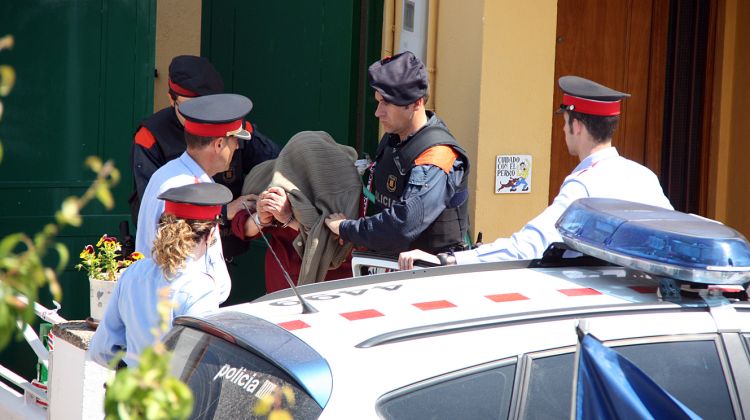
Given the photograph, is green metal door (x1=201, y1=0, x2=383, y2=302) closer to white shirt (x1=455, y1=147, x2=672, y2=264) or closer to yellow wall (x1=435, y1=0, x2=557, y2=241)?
yellow wall (x1=435, y1=0, x2=557, y2=241)

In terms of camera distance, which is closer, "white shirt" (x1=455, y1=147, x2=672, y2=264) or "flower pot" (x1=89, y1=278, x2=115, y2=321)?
"white shirt" (x1=455, y1=147, x2=672, y2=264)

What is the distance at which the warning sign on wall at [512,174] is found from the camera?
6.30m

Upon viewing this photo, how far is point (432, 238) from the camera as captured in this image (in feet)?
15.5

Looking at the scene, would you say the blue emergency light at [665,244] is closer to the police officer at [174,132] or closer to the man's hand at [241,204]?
the man's hand at [241,204]

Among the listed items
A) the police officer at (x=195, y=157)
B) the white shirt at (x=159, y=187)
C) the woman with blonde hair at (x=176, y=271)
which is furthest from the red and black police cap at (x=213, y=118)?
the woman with blonde hair at (x=176, y=271)

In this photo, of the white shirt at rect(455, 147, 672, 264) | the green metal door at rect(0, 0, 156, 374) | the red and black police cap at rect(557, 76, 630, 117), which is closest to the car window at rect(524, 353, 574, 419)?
the white shirt at rect(455, 147, 672, 264)

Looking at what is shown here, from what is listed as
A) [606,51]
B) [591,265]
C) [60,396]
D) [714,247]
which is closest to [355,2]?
[606,51]

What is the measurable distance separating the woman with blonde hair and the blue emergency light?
51.8 inches

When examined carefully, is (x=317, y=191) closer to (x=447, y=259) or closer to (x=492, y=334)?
(x=447, y=259)

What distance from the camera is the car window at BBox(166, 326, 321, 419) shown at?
2.57 m

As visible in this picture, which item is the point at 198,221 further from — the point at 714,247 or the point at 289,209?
the point at 714,247

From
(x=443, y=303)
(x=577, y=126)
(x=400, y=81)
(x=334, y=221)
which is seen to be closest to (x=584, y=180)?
(x=577, y=126)

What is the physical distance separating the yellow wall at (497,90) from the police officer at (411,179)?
1.39m

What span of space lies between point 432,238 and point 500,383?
6.85ft
